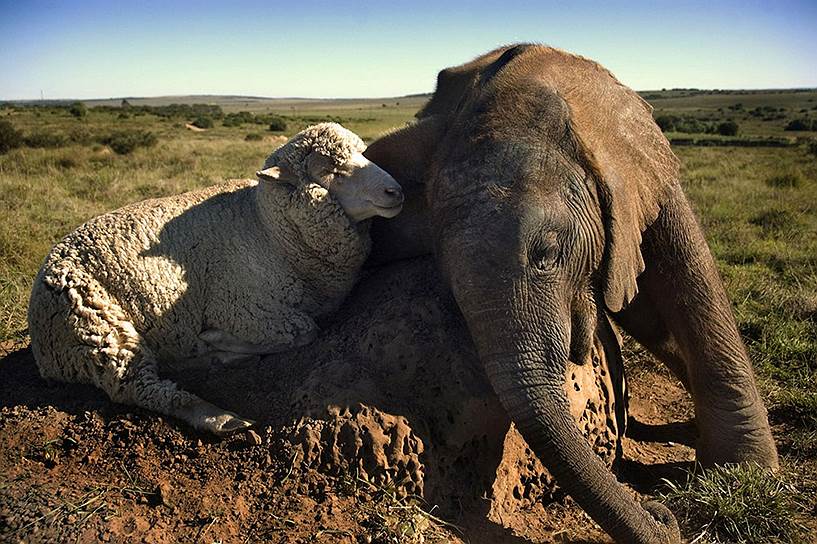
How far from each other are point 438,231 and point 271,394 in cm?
127

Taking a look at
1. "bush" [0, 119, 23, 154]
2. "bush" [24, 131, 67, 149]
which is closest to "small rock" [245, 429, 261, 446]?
"bush" [0, 119, 23, 154]

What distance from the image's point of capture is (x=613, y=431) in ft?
13.0

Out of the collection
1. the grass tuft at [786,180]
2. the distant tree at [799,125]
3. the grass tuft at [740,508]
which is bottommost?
the grass tuft at [740,508]

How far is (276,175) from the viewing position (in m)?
3.66

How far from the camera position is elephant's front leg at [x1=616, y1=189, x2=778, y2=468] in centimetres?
366

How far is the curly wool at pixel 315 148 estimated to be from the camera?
368cm

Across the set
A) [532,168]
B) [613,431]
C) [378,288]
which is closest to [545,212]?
[532,168]

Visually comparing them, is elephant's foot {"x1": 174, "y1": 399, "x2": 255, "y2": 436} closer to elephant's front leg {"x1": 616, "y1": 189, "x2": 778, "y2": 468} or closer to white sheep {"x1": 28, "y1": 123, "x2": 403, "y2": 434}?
white sheep {"x1": 28, "y1": 123, "x2": 403, "y2": 434}

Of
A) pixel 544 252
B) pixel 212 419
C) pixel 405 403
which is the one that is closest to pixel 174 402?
pixel 212 419

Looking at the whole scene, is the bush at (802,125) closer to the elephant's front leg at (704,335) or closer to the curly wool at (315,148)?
the elephant's front leg at (704,335)

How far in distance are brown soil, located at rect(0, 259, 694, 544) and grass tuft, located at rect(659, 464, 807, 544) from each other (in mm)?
456

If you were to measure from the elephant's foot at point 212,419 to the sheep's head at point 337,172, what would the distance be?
1270 mm

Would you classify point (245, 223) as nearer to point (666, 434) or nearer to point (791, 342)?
point (666, 434)

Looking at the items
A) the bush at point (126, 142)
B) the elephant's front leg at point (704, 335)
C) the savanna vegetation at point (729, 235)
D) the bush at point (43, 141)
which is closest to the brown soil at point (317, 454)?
the elephant's front leg at point (704, 335)
